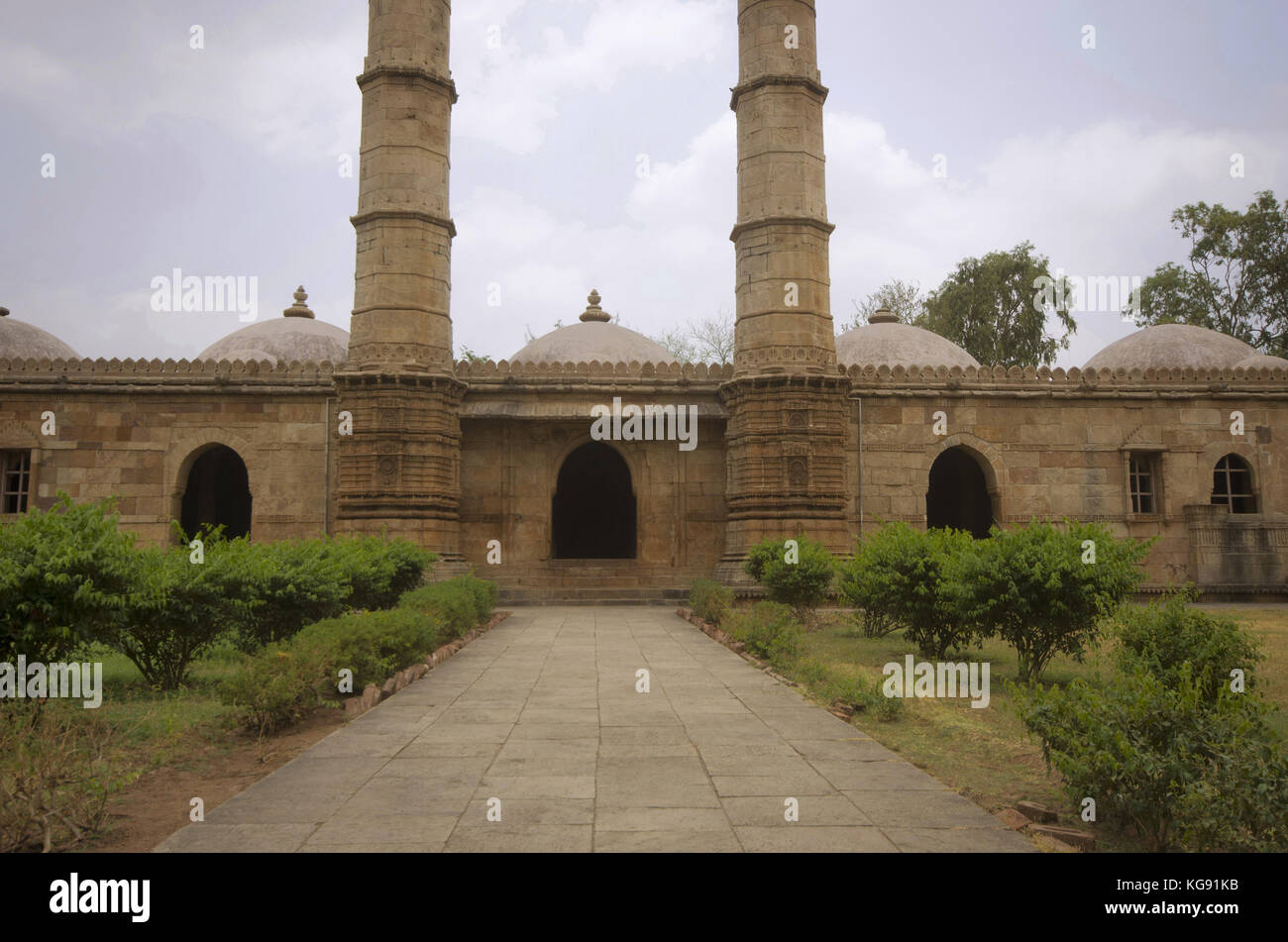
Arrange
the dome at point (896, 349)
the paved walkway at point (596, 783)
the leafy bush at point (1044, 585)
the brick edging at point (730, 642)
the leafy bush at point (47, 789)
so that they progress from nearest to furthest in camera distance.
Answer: the leafy bush at point (47, 789)
the paved walkway at point (596, 783)
the leafy bush at point (1044, 585)
the brick edging at point (730, 642)
the dome at point (896, 349)

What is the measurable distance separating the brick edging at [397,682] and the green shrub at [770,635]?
10.4 ft

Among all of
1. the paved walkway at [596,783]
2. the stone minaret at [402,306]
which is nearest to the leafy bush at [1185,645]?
the paved walkway at [596,783]

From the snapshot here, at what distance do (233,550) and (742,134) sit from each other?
11555 mm

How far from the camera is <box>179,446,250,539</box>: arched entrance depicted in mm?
19188

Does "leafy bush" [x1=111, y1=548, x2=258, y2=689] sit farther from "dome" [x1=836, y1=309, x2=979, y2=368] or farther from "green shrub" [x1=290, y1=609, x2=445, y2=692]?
"dome" [x1=836, y1=309, x2=979, y2=368]

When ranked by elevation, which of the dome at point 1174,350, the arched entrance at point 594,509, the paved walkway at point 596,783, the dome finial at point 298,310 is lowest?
the paved walkway at point 596,783

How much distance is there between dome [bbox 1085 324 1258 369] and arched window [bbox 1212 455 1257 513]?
135 inches

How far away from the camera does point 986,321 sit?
3191 centimetres

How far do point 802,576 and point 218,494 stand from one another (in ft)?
47.1

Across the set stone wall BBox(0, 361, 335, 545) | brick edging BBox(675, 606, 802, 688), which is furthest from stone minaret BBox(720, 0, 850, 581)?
stone wall BBox(0, 361, 335, 545)

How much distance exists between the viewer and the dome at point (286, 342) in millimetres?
20312

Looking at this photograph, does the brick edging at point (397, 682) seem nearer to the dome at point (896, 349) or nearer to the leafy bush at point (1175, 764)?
the leafy bush at point (1175, 764)
